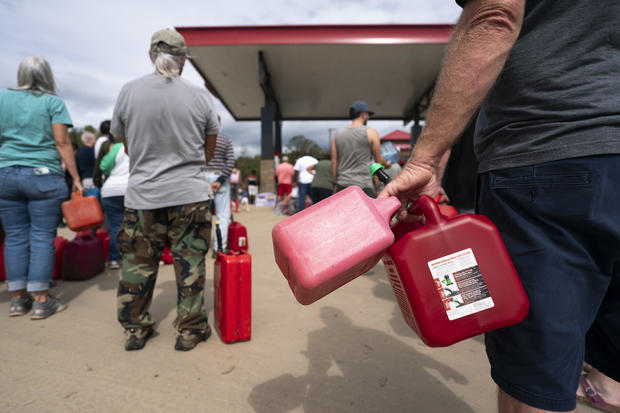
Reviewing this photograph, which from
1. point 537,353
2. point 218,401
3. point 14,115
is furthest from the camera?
point 14,115

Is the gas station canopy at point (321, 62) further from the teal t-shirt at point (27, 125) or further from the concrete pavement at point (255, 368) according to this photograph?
the teal t-shirt at point (27, 125)

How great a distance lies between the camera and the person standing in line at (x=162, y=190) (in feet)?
5.79

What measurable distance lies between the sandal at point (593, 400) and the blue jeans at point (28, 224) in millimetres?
3304

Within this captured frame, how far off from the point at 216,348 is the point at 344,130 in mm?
2186

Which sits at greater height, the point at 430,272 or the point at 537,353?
the point at 430,272

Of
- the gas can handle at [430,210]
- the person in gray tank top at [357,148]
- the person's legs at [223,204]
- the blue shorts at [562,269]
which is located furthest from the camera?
the person's legs at [223,204]

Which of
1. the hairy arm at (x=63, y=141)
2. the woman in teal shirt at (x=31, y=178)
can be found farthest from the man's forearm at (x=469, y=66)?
the woman in teal shirt at (x=31, y=178)

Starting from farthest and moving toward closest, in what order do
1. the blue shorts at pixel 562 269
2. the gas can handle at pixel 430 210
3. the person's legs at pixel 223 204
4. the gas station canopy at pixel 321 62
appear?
1. the gas station canopy at pixel 321 62
2. the person's legs at pixel 223 204
3. the gas can handle at pixel 430 210
4. the blue shorts at pixel 562 269

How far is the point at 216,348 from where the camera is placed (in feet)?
6.08

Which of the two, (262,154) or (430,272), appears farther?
(262,154)

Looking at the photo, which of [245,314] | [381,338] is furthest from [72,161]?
[381,338]

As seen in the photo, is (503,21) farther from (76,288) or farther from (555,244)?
(76,288)

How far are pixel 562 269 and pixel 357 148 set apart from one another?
96.9 inches

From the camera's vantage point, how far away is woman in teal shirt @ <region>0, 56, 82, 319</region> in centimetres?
220
